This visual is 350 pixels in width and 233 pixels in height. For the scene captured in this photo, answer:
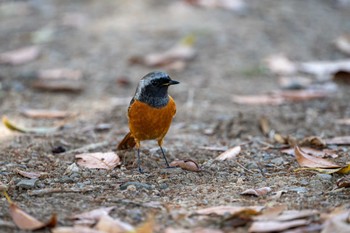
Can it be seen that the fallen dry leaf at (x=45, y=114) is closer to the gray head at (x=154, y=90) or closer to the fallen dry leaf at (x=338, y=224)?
the gray head at (x=154, y=90)

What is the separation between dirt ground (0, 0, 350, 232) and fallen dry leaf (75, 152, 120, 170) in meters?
0.10

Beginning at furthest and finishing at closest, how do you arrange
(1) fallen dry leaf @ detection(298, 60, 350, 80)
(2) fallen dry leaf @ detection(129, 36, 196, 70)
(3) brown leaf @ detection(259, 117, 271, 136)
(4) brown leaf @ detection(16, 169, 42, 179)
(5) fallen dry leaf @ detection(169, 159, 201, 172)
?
(2) fallen dry leaf @ detection(129, 36, 196, 70) → (1) fallen dry leaf @ detection(298, 60, 350, 80) → (3) brown leaf @ detection(259, 117, 271, 136) → (5) fallen dry leaf @ detection(169, 159, 201, 172) → (4) brown leaf @ detection(16, 169, 42, 179)

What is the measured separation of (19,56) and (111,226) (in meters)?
6.36

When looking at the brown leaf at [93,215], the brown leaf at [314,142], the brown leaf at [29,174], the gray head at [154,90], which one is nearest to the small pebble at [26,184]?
the brown leaf at [29,174]

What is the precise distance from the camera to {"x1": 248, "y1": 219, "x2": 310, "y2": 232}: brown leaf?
11.9ft

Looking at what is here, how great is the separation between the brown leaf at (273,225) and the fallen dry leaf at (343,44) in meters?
6.82

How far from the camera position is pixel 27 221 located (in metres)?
3.70

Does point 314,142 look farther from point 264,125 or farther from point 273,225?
point 273,225

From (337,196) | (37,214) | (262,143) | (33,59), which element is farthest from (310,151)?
(33,59)

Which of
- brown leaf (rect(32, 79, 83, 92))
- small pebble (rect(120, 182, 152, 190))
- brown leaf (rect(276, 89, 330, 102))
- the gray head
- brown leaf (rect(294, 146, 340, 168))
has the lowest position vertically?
brown leaf (rect(276, 89, 330, 102))

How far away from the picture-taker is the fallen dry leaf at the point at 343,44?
9.98m

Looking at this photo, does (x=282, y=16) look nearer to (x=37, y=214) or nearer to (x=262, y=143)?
(x=262, y=143)

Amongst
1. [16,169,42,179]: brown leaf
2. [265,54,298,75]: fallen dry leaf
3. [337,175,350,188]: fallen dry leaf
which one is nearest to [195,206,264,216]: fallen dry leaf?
[337,175,350,188]: fallen dry leaf

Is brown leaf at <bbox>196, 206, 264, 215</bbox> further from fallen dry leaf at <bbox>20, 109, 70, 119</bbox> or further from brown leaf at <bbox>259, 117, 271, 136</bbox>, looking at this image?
fallen dry leaf at <bbox>20, 109, 70, 119</bbox>
